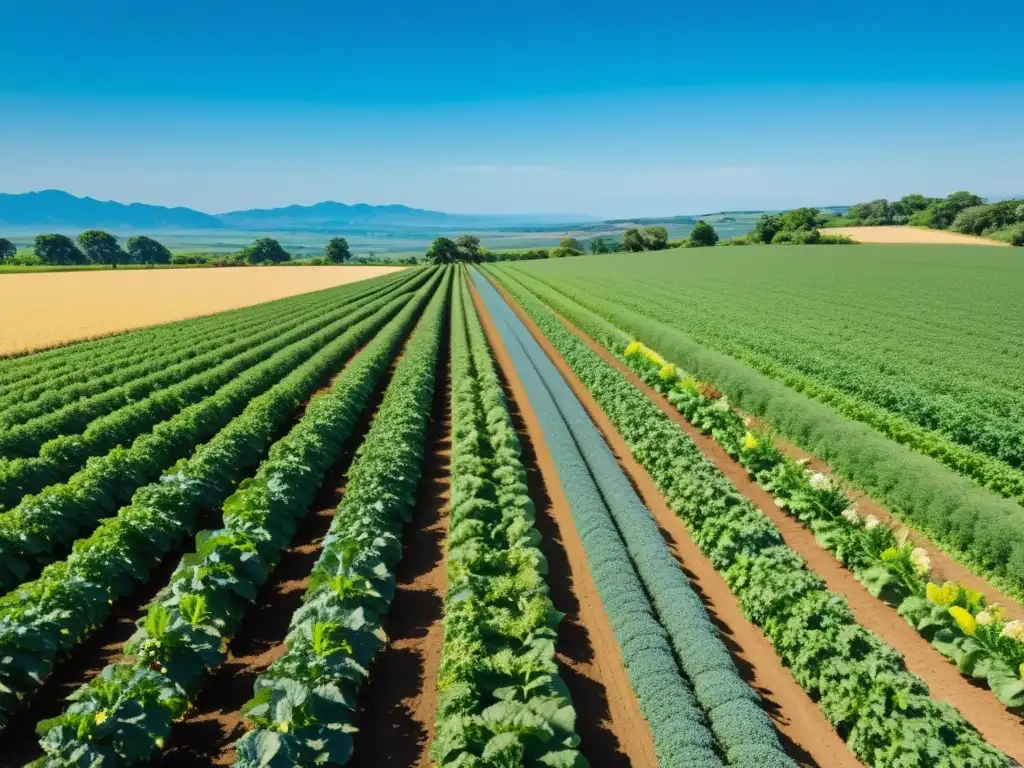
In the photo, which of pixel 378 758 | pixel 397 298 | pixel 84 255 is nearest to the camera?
pixel 378 758

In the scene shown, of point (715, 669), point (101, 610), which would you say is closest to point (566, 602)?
point (715, 669)

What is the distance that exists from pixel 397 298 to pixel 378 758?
159ft

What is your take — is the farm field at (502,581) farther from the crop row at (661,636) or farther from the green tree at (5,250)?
the green tree at (5,250)

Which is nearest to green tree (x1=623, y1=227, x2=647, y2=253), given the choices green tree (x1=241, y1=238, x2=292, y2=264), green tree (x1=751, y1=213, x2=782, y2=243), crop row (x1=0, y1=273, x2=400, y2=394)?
green tree (x1=751, y1=213, x2=782, y2=243)

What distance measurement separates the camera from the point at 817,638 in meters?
8.12

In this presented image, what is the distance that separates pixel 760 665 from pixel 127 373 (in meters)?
25.0

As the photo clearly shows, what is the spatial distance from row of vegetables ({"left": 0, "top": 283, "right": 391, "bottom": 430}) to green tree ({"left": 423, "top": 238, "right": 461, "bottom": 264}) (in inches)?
4002

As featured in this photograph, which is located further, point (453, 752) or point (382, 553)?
point (382, 553)

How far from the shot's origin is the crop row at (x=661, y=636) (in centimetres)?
686

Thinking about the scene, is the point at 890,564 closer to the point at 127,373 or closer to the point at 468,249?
the point at 127,373

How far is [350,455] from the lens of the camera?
1662cm

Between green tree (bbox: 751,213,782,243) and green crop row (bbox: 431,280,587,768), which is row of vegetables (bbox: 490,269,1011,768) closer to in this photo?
green crop row (bbox: 431,280,587,768)

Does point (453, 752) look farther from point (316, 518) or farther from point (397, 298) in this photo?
point (397, 298)

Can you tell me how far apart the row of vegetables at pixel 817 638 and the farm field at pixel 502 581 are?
0.04 meters
